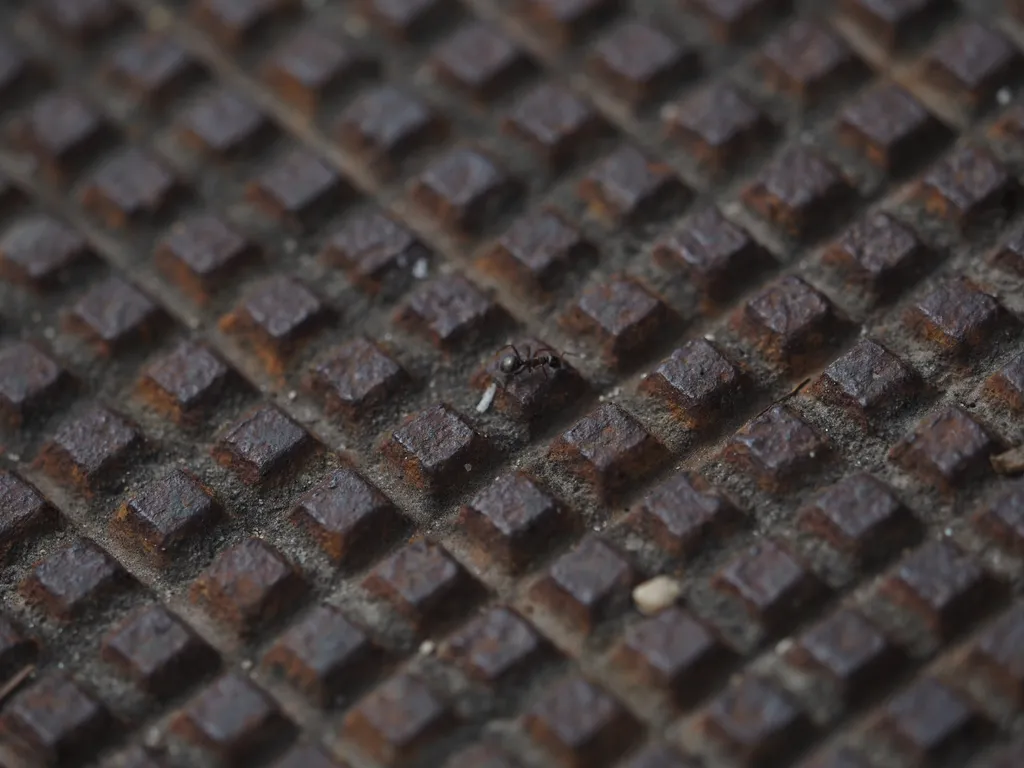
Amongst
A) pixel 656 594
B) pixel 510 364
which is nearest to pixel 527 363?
pixel 510 364

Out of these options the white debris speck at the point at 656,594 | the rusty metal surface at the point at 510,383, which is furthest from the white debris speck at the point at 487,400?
the white debris speck at the point at 656,594

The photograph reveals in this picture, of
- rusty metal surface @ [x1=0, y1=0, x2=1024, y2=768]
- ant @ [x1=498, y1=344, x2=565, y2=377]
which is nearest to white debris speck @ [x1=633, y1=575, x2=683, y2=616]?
rusty metal surface @ [x1=0, y1=0, x2=1024, y2=768]

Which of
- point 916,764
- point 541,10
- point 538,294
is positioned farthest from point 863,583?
point 541,10

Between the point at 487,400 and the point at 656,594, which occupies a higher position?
the point at 487,400

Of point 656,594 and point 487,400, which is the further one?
point 487,400

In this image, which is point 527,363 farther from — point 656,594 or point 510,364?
point 656,594

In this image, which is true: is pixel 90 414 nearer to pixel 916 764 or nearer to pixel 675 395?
pixel 675 395

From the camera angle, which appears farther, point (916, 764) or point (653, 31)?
point (653, 31)

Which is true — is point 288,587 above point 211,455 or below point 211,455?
below
